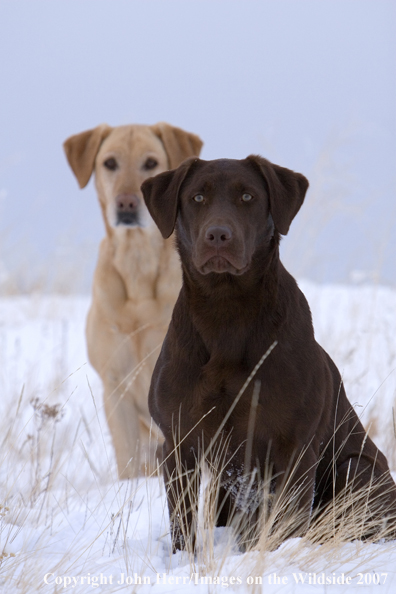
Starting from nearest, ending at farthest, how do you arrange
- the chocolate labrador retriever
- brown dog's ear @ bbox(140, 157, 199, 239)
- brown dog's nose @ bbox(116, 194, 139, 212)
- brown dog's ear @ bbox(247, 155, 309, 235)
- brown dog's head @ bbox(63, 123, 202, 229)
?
the chocolate labrador retriever → brown dog's ear @ bbox(247, 155, 309, 235) → brown dog's ear @ bbox(140, 157, 199, 239) → brown dog's nose @ bbox(116, 194, 139, 212) → brown dog's head @ bbox(63, 123, 202, 229)

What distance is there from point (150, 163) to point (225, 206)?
1844 millimetres

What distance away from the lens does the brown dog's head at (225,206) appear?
97.6 inches

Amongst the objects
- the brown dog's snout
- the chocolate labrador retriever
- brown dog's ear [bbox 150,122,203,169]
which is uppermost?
brown dog's ear [bbox 150,122,203,169]

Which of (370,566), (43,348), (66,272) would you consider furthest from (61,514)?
(66,272)

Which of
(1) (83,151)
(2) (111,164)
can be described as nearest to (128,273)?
(2) (111,164)

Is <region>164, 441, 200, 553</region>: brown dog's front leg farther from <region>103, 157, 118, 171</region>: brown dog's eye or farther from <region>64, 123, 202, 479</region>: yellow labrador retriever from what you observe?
<region>103, 157, 118, 171</region>: brown dog's eye

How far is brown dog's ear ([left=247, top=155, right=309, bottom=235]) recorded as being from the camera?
8.44ft

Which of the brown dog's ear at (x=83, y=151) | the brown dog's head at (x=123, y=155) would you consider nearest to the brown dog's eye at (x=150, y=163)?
the brown dog's head at (x=123, y=155)

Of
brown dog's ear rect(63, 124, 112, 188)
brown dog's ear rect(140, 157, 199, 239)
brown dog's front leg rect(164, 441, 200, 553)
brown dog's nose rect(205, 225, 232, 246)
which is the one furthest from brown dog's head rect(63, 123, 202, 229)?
brown dog's front leg rect(164, 441, 200, 553)

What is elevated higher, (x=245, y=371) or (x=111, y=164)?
(x=111, y=164)

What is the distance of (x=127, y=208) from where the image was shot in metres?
4.05

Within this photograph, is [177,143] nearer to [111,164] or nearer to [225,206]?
[111,164]

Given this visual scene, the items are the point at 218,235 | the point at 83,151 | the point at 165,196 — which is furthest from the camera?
the point at 83,151

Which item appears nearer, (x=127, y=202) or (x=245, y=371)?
(x=245, y=371)
